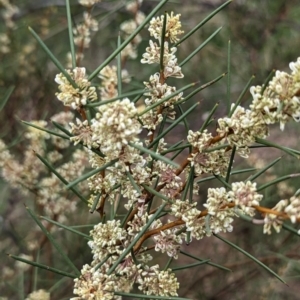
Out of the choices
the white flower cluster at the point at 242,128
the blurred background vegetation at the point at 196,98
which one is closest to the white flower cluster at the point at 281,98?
the white flower cluster at the point at 242,128

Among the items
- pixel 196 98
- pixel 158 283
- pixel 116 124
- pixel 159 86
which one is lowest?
pixel 158 283

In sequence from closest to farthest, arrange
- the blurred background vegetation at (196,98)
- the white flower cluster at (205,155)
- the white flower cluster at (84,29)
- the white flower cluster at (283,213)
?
the white flower cluster at (283,213)
the white flower cluster at (205,155)
the white flower cluster at (84,29)
the blurred background vegetation at (196,98)

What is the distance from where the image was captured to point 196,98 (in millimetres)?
2236

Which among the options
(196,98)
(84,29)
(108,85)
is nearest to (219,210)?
(108,85)

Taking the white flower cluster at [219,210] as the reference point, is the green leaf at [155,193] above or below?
above

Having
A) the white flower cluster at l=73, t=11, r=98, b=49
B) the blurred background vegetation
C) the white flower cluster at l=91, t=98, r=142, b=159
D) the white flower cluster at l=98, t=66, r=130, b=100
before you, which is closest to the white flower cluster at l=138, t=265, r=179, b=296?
the white flower cluster at l=91, t=98, r=142, b=159

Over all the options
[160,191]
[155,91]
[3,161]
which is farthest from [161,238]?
[3,161]

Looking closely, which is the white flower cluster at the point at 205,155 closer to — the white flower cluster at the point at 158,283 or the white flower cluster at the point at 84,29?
the white flower cluster at the point at 158,283

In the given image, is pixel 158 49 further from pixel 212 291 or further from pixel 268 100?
pixel 212 291

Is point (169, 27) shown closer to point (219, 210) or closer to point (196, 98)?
point (219, 210)

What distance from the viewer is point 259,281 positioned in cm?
168

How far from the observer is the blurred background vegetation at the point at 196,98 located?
1.57 metres

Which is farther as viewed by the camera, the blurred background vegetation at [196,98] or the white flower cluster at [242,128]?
the blurred background vegetation at [196,98]

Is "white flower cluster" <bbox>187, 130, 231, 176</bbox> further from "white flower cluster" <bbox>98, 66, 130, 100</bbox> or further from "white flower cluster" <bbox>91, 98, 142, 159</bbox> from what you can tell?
"white flower cluster" <bbox>98, 66, 130, 100</bbox>
